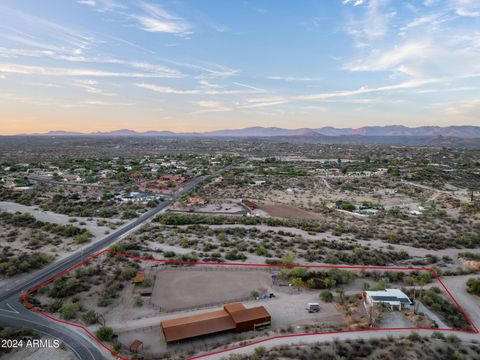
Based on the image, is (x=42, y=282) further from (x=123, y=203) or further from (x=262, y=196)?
(x=262, y=196)

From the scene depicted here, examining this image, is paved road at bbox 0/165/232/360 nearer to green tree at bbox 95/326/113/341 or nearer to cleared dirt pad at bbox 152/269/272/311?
green tree at bbox 95/326/113/341

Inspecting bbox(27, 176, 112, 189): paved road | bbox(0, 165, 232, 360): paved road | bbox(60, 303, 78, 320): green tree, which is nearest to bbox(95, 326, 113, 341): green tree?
bbox(0, 165, 232, 360): paved road

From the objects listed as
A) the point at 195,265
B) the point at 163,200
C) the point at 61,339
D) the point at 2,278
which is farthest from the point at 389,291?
the point at 163,200

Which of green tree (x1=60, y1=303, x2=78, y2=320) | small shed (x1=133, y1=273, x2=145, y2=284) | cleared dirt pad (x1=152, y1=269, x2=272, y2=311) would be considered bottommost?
cleared dirt pad (x1=152, y1=269, x2=272, y2=311)

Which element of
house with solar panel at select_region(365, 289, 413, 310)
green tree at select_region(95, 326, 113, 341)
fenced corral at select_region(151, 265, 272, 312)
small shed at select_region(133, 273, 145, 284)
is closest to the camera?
green tree at select_region(95, 326, 113, 341)

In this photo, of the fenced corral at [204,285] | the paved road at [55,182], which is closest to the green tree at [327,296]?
the fenced corral at [204,285]

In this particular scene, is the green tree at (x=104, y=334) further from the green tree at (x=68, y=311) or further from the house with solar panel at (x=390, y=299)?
the house with solar panel at (x=390, y=299)
